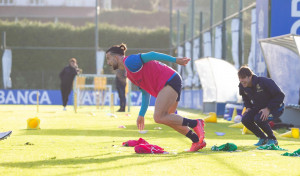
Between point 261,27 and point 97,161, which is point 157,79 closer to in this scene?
point 97,161

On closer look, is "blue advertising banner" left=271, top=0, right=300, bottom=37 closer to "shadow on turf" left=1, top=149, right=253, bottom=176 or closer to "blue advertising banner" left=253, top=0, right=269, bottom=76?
"blue advertising banner" left=253, top=0, right=269, bottom=76

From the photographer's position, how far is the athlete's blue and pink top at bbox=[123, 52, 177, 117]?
7.16 m

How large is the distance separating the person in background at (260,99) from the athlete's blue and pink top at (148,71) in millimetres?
1385

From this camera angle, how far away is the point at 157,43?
40.4 meters

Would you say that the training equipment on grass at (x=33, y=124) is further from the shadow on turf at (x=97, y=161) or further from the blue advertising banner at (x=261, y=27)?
the blue advertising banner at (x=261, y=27)

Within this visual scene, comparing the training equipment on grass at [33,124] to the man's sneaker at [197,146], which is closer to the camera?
the man's sneaker at [197,146]

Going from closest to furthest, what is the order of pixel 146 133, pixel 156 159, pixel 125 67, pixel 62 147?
pixel 156 159, pixel 125 67, pixel 62 147, pixel 146 133

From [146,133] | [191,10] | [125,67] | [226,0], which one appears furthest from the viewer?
[191,10]

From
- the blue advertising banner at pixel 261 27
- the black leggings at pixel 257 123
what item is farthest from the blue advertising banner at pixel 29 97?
the black leggings at pixel 257 123

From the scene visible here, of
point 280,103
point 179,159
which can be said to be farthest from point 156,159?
point 280,103

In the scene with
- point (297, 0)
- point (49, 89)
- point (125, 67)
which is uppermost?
point (297, 0)

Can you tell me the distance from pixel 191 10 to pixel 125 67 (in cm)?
2625

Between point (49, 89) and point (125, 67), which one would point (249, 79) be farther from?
point (49, 89)

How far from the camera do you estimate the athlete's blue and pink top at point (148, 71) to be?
7.16 m
